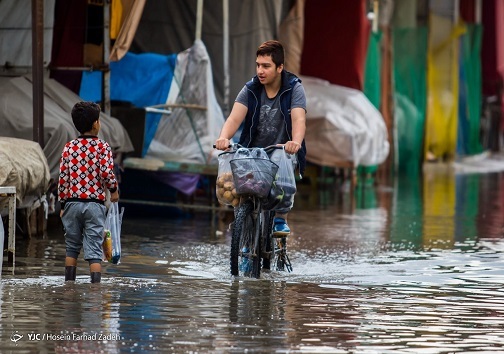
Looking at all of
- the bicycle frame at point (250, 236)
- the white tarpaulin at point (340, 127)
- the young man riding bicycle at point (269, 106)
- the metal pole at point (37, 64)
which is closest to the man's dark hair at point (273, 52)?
the young man riding bicycle at point (269, 106)

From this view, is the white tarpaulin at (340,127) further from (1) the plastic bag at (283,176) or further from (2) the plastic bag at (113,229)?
(2) the plastic bag at (113,229)

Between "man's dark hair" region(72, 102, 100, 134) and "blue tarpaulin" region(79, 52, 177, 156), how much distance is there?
288 inches

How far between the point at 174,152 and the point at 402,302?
8079 mm

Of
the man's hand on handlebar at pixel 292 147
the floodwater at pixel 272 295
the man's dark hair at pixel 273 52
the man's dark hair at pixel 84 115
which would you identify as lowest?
the floodwater at pixel 272 295

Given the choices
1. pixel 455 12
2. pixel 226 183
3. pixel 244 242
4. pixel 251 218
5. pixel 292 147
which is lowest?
pixel 244 242

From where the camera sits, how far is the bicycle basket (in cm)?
1023

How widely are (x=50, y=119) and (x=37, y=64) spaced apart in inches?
41.6

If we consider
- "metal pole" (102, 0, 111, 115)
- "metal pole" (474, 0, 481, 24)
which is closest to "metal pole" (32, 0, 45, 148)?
"metal pole" (102, 0, 111, 115)

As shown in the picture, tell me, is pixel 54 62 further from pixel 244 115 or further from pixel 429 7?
pixel 429 7

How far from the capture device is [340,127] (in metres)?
22.0

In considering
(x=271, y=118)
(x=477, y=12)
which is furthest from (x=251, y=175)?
(x=477, y=12)

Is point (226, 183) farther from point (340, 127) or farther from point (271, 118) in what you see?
point (340, 127)

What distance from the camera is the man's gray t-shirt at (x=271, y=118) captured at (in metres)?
10.8

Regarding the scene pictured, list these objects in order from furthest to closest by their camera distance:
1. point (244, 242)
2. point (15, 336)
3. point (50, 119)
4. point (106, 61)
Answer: point (106, 61) → point (50, 119) → point (244, 242) → point (15, 336)
